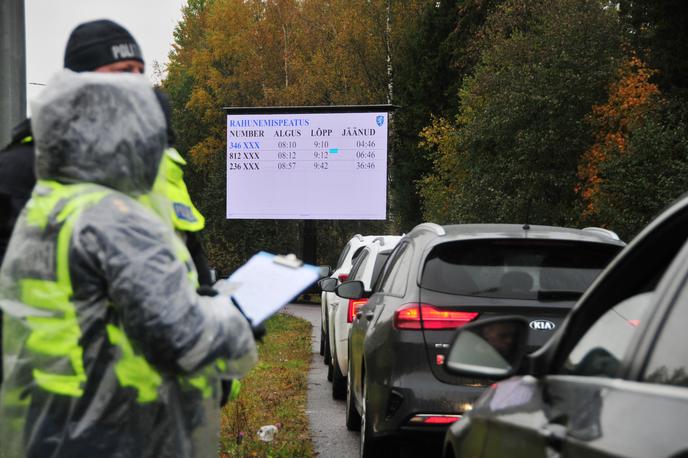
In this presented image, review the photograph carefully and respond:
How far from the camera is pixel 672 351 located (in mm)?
2572

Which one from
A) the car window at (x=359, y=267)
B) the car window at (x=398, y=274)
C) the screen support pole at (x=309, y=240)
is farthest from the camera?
the screen support pole at (x=309, y=240)

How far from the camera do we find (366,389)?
7.91 metres

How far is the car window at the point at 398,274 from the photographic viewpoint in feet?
24.5

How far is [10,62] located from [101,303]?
4.29 metres

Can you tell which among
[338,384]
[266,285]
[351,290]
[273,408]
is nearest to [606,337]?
[266,285]

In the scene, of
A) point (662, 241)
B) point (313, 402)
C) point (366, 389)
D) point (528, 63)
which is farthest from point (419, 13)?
point (662, 241)

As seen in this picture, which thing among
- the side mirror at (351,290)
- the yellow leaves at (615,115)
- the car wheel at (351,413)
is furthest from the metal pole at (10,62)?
the yellow leaves at (615,115)

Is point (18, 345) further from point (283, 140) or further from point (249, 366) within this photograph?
point (283, 140)

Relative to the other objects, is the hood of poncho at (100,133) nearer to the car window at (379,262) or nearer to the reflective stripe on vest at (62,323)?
the reflective stripe on vest at (62,323)

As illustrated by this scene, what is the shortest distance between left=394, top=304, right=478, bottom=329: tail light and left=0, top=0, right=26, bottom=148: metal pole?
237cm

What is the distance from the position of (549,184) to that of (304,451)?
37.5 metres

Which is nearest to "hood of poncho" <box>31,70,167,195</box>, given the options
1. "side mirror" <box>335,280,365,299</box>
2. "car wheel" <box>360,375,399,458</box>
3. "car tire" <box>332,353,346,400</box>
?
"car wheel" <box>360,375,399,458</box>

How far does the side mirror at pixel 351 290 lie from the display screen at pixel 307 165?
22.6 m

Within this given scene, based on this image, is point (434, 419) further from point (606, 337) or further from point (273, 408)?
point (273, 408)
